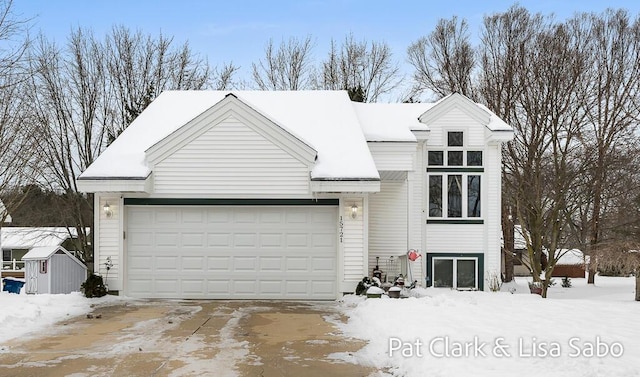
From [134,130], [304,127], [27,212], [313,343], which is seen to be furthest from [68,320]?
[27,212]

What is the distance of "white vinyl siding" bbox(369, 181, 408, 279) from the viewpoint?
18547 millimetres

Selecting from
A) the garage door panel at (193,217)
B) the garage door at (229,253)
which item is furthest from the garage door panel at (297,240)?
the garage door panel at (193,217)

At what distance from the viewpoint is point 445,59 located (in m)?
33.3

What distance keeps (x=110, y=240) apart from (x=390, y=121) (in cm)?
886

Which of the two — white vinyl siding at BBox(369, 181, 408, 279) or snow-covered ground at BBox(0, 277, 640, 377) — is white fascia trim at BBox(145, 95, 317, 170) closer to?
snow-covered ground at BBox(0, 277, 640, 377)

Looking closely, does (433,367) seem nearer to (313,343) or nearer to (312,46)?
(313,343)

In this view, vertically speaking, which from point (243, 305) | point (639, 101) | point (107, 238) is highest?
point (639, 101)

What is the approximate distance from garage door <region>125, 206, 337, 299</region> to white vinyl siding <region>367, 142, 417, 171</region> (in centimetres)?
300

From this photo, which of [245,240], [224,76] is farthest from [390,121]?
[224,76]

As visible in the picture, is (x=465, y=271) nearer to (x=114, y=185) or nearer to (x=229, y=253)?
(x=229, y=253)

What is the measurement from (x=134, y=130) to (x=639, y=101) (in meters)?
23.2

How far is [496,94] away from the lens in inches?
1155

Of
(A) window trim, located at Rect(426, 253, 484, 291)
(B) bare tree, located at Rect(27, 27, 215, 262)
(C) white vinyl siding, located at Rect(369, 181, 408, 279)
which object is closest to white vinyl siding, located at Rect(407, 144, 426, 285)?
(A) window trim, located at Rect(426, 253, 484, 291)

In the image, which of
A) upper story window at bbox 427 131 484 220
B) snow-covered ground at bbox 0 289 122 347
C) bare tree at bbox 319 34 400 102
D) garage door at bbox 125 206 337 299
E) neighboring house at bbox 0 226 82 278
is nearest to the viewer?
snow-covered ground at bbox 0 289 122 347
